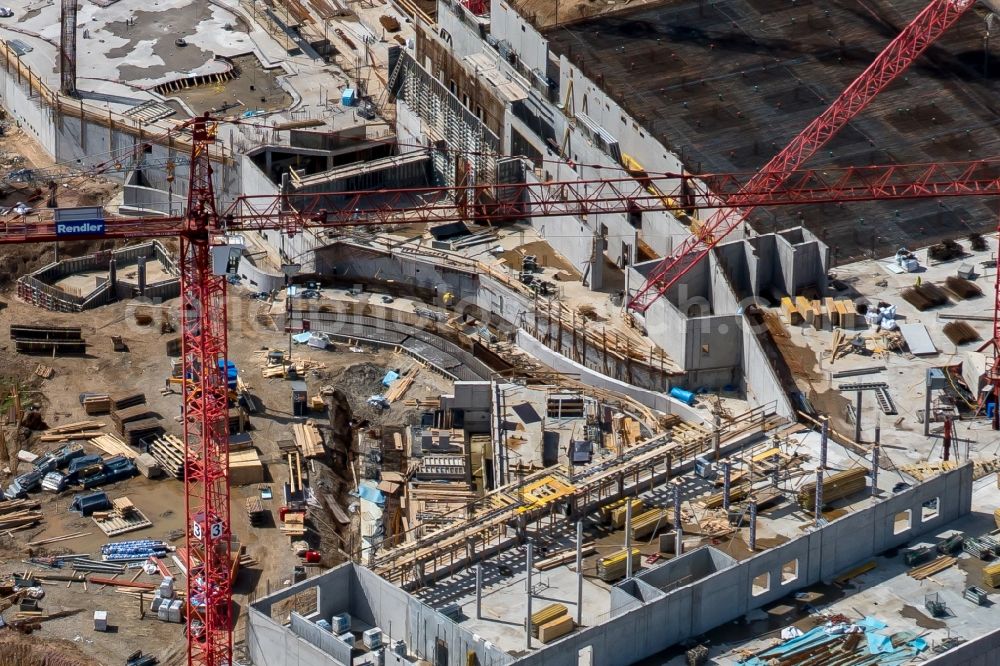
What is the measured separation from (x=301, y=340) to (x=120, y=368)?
12.2 metres

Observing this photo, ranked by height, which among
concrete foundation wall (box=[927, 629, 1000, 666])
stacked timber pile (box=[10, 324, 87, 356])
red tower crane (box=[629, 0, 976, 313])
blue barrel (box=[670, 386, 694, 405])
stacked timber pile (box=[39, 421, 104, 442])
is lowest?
concrete foundation wall (box=[927, 629, 1000, 666])

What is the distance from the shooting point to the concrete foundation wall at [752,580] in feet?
411

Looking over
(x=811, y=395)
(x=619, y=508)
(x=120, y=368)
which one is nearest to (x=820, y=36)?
(x=811, y=395)

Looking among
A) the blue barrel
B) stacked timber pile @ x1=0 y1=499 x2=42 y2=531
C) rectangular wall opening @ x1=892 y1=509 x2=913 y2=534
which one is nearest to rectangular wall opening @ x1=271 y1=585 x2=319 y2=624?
rectangular wall opening @ x1=892 y1=509 x2=913 y2=534

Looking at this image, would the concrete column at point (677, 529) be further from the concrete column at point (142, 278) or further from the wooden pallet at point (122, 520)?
the concrete column at point (142, 278)

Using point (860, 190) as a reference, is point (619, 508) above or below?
below

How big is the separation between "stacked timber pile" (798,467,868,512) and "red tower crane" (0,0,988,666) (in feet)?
103

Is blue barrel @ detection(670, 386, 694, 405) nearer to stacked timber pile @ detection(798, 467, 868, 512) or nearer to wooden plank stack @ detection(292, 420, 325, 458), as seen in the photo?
wooden plank stack @ detection(292, 420, 325, 458)

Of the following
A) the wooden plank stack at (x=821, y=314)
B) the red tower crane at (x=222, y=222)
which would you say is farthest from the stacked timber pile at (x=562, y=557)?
the wooden plank stack at (x=821, y=314)

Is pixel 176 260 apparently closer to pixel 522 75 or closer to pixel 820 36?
pixel 522 75

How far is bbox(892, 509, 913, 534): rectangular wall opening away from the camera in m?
136

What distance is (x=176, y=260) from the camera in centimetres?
19188

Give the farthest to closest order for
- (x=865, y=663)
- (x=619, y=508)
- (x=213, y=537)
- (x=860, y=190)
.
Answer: (x=860, y=190) → (x=213, y=537) → (x=619, y=508) → (x=865, y=663)

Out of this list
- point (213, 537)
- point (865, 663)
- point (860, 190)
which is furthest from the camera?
point (860, 190)
